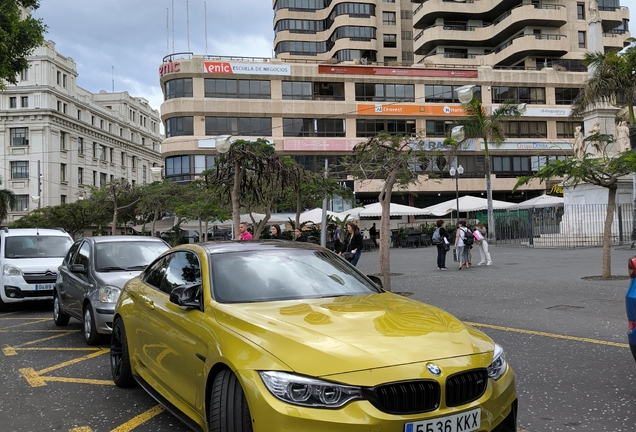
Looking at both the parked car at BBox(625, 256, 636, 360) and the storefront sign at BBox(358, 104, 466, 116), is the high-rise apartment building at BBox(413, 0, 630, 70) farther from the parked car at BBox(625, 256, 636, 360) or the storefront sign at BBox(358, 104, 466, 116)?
the parked car at BBox(625, 256, 636, 360)

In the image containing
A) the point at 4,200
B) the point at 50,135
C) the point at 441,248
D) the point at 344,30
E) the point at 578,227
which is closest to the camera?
the point at 441,248

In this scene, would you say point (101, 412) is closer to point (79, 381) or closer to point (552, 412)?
point (79, 381)

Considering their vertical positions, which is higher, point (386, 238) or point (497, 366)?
point (386, 238)

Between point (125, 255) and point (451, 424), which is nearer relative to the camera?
point (451, 424)

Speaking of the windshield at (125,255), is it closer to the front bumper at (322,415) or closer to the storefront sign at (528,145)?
the front bumper at (322,415)

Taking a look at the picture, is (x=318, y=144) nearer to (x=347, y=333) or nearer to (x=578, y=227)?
(x=578, y=227)

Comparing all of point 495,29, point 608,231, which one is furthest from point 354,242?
point 495,29

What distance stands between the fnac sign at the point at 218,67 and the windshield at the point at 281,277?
45.8 m

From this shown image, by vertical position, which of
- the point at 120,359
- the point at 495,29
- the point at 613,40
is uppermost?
the point at 495,29

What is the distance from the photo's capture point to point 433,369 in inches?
116

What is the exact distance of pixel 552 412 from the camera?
14.6 ft

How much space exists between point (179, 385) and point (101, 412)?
1.31 metres

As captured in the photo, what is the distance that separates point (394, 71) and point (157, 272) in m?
49.5

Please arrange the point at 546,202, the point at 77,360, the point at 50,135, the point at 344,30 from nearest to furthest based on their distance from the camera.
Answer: the point at 77,360, the point at 546,202, the point at 50,135, the point at 344,30
